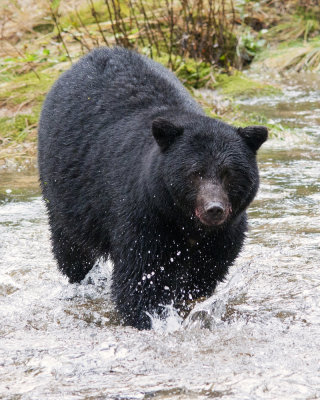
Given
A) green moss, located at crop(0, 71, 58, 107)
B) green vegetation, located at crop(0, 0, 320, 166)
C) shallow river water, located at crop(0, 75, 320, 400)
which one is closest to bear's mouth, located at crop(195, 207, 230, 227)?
shallow river water, located at crop(0, 75, 320, 400)

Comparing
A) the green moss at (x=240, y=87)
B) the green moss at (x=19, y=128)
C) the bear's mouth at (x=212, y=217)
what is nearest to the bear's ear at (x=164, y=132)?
the bear's mouth at (x=212, y=217)

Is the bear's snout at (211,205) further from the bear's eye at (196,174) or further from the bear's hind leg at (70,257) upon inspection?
the bear's hind leg at (70,257)

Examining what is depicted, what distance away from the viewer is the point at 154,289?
5.00m

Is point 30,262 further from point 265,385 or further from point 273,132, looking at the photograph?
point 273,132

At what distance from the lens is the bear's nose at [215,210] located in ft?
14.4

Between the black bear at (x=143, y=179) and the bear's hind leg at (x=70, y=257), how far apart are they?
2 centimetres

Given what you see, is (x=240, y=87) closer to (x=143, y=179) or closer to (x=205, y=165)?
(x=143, y=179)

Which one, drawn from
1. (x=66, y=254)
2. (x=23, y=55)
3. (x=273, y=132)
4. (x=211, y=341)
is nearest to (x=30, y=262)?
(x=66, y=254)

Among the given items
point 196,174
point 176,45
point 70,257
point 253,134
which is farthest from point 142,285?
point 176,45

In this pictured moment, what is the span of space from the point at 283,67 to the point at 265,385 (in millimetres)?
12333

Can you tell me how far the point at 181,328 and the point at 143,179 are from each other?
1.08 metres

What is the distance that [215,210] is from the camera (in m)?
4.41

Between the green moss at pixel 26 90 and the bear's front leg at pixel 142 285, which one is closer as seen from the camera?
the bear's front leg at pixel 142 285

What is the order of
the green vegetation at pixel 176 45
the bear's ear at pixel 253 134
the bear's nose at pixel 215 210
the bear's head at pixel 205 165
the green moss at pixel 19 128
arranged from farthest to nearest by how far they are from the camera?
the green vegetation at pixel 176 45
the green moss at pixel 19 128
the bear's ear at pixel 253 134
the bear's head at pixel 205 165
the bear's nose at pixel 215 210
